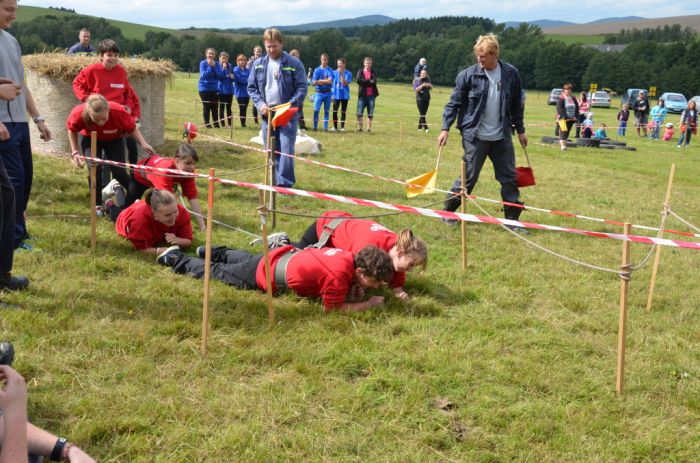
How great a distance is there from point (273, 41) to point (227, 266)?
3.67 meters

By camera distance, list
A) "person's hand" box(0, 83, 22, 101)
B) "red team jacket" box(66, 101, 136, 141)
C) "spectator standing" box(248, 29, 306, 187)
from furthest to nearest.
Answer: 1. "spectator standing" box(248, 29, 306, 187)
2. "red team jacket" box(66, 101, 136, 141)
3. "person's hand" box(0, 83, 22, 101)

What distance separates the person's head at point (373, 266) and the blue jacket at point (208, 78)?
12.5 m

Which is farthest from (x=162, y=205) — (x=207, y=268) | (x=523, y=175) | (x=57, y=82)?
(x=57, y=82)

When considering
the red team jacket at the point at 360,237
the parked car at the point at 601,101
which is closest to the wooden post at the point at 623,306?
the red team jacket at the point at 360,237

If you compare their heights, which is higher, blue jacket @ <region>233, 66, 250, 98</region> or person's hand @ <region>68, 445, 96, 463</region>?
blue jacket @ <region>233, 66, 250, 98</region>

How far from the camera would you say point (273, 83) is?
8023 mm

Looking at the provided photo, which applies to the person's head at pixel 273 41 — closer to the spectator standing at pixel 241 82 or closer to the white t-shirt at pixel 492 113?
the white t-shirt at pixel 492 113

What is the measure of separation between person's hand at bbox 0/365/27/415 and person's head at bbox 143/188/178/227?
3.29m

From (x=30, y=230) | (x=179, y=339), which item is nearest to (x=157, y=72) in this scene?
(x=30, y=230)

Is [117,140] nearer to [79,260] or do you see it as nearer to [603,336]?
[79,260]

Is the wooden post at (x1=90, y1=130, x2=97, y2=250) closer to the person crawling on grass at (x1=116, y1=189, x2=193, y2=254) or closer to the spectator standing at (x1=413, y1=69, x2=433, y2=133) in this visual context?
the person crawling on grass at (x1=116, y1=189, x2=193, y2=254)

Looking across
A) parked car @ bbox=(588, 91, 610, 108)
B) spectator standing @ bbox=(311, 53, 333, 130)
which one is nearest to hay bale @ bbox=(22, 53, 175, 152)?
spectator standing @ bbox=(311, 53, 333, 130)

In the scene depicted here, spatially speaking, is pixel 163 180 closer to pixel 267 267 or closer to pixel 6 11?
pixel 6 11

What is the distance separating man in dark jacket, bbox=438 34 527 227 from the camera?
682 cm
